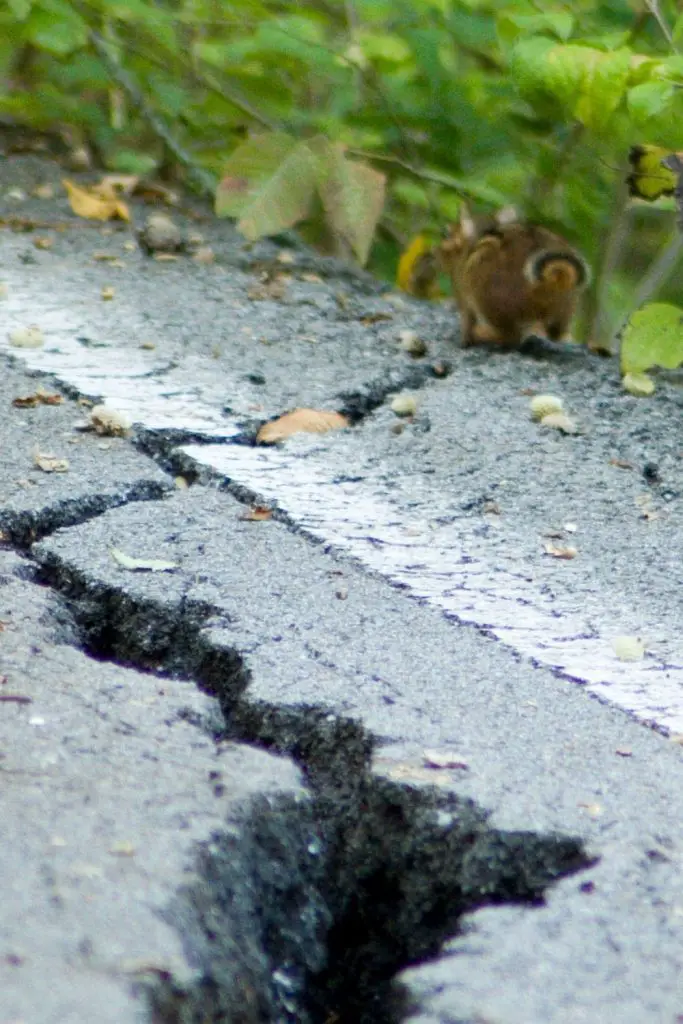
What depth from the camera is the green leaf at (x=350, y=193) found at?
3955mm

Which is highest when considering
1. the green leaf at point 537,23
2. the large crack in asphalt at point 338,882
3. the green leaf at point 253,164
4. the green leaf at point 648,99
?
the green leaf at point 537,23

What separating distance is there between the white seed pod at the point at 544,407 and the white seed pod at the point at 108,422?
36.4 inches

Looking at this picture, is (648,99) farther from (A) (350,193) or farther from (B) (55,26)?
(B) (55,26)

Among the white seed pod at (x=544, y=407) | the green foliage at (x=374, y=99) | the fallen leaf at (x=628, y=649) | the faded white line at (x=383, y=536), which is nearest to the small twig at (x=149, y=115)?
the green foliage at (x=374, y=99)

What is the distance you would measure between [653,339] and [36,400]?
1.46 metres

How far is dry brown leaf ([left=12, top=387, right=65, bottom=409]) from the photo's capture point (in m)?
2.92

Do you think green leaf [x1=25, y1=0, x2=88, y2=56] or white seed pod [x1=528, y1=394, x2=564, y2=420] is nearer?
white seed pod [x1=528, y1=394, x2=564, y2=420]

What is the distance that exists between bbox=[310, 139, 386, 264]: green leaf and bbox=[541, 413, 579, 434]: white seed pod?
3.75 ft

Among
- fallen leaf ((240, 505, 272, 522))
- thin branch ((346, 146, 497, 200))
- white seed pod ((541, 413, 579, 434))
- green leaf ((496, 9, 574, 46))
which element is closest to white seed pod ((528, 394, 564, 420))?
white seed pod ((541, 413, 579, 434))

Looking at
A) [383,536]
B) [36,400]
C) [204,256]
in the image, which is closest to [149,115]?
[204,256]

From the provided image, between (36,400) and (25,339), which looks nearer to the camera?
(36,400)

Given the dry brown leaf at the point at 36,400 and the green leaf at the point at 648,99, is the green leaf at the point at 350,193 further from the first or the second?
the dry brown leaf at the point at 36,400

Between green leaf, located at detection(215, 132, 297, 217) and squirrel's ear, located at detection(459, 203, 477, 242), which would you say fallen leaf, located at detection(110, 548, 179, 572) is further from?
squirrel's ear, located at detection(459, 203, 477, 242)

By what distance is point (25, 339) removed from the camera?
328 centimetres
